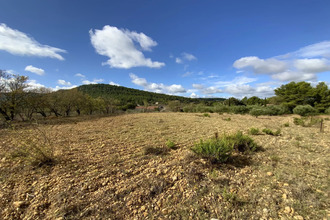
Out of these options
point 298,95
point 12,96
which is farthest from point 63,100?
point 298,95

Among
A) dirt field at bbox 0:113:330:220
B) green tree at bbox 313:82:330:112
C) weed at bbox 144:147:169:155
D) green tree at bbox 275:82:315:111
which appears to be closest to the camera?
dirt field at bbox 0:113:330:220

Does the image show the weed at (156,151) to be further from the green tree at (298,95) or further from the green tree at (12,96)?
the green tree at (298,95)

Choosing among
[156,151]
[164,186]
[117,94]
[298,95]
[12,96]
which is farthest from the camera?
[117,94]

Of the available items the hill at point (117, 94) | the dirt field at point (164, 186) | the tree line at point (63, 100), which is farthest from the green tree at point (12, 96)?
the hill at point (117, 94)

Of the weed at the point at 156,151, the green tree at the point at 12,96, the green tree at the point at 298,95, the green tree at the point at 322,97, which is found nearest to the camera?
the weed at the point at 156,151

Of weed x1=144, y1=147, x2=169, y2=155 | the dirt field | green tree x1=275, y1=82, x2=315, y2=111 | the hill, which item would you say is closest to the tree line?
green tree x1=275, y1=82, x2=315, y2=111

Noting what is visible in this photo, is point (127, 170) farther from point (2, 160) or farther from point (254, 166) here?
point (2, 160)

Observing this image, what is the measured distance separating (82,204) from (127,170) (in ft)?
3.10

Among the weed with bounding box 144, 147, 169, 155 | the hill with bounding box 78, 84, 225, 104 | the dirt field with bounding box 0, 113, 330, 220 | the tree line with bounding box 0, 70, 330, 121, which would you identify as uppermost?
the hill with bounding box 78, 84, 225, 104

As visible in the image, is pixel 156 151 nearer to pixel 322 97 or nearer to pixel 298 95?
pixel 298 95

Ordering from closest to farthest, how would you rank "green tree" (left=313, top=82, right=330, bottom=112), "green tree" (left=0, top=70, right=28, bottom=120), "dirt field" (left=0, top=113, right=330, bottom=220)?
1. "dirt field" (left=0, top=113, right=330, bottom=220)
2. "green tree" (left=0, top=70, right=28, bottom=120)
3. "green tree" (left=313, top=82, right=330, bottom=112)

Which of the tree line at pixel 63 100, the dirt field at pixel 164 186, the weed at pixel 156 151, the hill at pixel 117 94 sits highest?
the hill at pixel 117 94

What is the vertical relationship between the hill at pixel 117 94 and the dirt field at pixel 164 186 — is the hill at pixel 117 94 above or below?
above

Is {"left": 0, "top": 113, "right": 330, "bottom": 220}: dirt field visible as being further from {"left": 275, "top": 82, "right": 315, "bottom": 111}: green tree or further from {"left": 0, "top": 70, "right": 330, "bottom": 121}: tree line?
{"left": 275, "top": 82, "right": 315, "bottom": 111}: green tree
